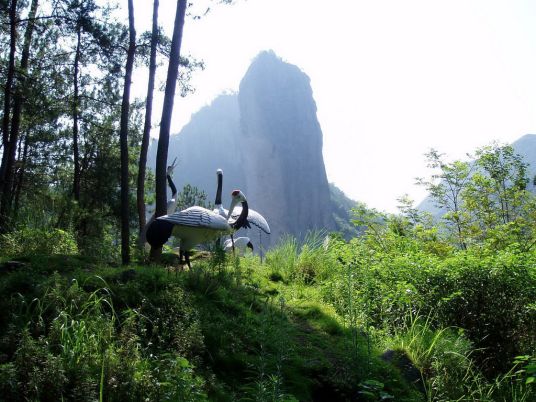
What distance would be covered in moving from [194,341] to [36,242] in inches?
174

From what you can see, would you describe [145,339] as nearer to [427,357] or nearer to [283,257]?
[427,357]

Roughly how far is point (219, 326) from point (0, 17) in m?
8.32

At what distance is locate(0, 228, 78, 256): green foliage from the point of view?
6547 mm

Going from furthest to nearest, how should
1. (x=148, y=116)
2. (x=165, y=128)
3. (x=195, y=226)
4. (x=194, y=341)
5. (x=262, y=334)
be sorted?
(x=148, y=116) → (x=165, y=128) → (x=195, y=226) → (x=262, y=334) → (x=194, y=341)

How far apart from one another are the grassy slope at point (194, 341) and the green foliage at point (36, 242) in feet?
6.84

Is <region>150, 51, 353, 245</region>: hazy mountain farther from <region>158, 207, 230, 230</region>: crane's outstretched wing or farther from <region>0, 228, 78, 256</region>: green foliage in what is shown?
<region>158, 207, 230, 230</region>: crane's outstretched wing

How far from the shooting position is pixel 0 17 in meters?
8.90

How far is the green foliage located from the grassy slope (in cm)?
208

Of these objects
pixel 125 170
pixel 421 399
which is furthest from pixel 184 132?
pixel 421 399

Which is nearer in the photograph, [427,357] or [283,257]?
[427,357]

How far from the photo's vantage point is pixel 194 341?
3420 mm

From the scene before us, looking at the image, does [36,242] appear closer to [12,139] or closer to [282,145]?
[12,139]

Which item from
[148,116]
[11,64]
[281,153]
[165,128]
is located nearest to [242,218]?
[165,128]

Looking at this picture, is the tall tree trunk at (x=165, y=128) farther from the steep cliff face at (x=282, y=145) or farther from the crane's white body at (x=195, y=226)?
the steep cliff face at (x=282, y=145)
